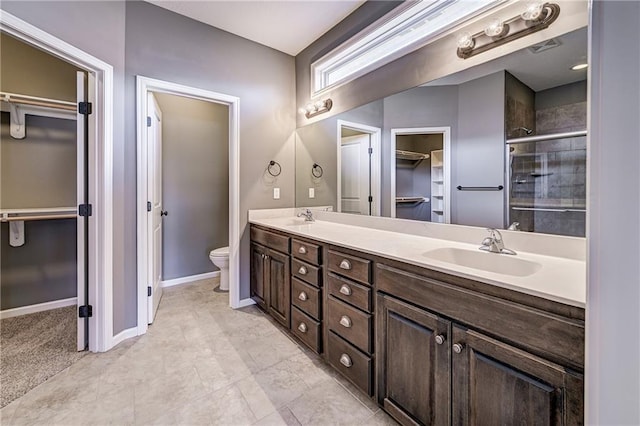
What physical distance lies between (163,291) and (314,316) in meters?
2.24

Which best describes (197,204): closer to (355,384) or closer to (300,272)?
(300,272)

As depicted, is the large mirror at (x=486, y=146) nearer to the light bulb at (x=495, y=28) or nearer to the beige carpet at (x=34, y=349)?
the light bulb at (x=495, y=28)

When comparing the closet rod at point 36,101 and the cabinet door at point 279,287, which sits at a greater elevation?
the closet rod at point 36,101

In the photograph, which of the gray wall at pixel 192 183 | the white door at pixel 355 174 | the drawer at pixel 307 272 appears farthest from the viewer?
the gray wall at pixel 192 183

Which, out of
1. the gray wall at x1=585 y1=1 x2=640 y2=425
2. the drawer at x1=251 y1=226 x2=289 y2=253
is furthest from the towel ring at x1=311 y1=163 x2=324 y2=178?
the gray wall at x1=585 y1=1 x2=640 y2=425

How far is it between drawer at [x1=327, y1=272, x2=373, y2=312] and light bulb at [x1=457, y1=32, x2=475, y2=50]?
1.43 meters

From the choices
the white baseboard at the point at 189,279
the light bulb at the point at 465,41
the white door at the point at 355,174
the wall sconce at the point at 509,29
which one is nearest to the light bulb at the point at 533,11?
the wall sconce at the point at 509,29

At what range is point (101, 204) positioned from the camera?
2.03 meters

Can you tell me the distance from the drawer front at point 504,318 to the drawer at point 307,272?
669mm

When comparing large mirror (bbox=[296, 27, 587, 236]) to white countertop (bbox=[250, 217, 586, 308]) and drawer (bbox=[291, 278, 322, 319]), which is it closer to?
white countertop (bbox=[250, 217, 586, 308])

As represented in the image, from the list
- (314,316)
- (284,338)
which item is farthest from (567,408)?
(284,338)

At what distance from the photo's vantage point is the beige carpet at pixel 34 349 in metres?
1.72

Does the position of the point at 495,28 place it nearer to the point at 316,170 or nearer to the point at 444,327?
the point at 444,327

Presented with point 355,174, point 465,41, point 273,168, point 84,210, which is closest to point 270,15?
point 273,168
